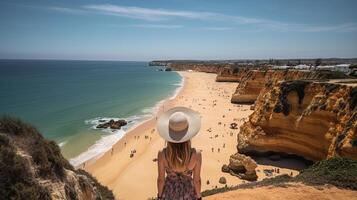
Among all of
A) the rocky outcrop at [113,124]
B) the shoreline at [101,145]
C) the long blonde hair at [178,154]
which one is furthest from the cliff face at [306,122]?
the rocky outcrop at [113,124]

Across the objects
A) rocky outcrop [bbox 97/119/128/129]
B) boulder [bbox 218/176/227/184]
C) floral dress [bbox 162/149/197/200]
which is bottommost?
rocky outcrop [bbox 97/119/128/129]

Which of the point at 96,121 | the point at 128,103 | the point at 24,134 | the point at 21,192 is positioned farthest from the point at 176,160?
the point at 128,103

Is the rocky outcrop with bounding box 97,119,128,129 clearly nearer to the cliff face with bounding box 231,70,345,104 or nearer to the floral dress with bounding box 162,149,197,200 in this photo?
the cliff face with bounding box 231,70,345,104

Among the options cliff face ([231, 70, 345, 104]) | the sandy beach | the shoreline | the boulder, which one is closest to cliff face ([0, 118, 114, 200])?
the sandy beach

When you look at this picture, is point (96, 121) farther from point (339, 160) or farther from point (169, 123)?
point (169, 123)

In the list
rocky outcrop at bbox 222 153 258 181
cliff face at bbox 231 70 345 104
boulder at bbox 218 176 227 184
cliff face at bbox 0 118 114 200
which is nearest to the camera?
cliff face at bbox 0 118 114 200

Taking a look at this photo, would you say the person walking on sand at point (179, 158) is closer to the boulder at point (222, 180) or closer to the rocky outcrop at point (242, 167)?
the boulder at point (222, 180)

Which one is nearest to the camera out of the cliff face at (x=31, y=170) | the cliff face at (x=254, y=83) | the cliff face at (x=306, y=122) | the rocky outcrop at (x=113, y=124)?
the cliff face at (x=31, y=170)
